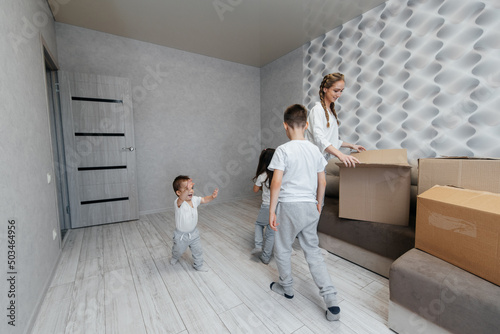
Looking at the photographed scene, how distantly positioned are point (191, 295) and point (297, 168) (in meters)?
1.10

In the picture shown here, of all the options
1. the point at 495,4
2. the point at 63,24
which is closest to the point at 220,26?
the point at 63,24

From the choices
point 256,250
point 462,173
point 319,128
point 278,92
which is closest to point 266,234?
point 256,250

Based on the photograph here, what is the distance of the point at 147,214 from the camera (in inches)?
130

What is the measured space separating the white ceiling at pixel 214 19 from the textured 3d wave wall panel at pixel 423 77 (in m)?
0.36

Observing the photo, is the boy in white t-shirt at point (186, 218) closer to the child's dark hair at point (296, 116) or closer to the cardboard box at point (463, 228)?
the child's dark hair at point (296, 116)

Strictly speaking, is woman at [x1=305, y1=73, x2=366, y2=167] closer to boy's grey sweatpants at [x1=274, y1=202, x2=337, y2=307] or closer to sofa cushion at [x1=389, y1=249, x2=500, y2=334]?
boy's grey sweatpants at [x1=274, y1=202, x2=337, y2=307]

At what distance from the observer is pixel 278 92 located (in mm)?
3902

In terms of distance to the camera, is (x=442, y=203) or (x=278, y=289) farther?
(x=278, y=289)

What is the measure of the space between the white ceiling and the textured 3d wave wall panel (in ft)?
1.19

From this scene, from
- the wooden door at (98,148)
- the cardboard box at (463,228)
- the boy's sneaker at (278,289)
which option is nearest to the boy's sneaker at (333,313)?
the boy's sneaker at (278,289)

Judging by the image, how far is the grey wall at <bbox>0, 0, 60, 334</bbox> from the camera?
1086 mm

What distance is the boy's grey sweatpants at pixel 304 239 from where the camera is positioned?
1254 millimetres

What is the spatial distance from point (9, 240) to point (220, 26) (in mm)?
2893

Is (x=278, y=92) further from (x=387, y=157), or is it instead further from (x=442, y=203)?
(x=442, y=203)
